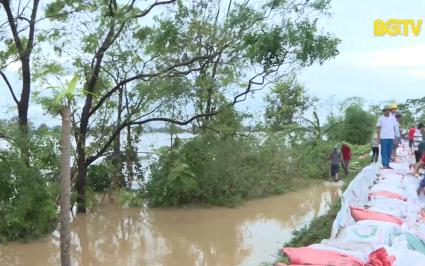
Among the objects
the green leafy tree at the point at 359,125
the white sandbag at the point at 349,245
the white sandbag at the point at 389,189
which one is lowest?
the white sandbag at the point at 349,245

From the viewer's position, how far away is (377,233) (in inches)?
152

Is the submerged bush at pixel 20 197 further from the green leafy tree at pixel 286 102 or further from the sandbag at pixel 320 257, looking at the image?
the green leafy tree at pixel 286 102

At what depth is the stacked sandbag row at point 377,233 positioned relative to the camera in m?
3.28

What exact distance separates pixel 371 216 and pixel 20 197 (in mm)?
5114

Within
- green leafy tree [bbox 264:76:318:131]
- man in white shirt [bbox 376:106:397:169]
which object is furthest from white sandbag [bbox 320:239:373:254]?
green leafy tree [bbox 264:76:318:131]

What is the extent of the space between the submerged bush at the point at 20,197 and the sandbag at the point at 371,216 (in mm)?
4744

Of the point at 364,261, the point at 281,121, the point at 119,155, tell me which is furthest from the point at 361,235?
the point at 281,121

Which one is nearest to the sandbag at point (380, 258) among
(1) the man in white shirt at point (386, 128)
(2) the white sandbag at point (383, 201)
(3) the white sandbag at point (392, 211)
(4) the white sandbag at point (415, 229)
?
(4) the white sandbag at point (415, 229)

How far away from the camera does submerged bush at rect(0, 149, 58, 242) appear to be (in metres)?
6.55

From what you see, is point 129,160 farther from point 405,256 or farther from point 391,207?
point 405,256

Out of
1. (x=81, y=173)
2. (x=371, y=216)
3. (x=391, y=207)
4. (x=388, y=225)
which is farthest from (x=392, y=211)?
(x=81, y=173)

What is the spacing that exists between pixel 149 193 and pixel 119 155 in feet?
3.89

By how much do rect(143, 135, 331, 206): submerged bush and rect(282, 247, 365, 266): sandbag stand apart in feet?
18.6

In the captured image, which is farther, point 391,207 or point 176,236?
point 176,236
